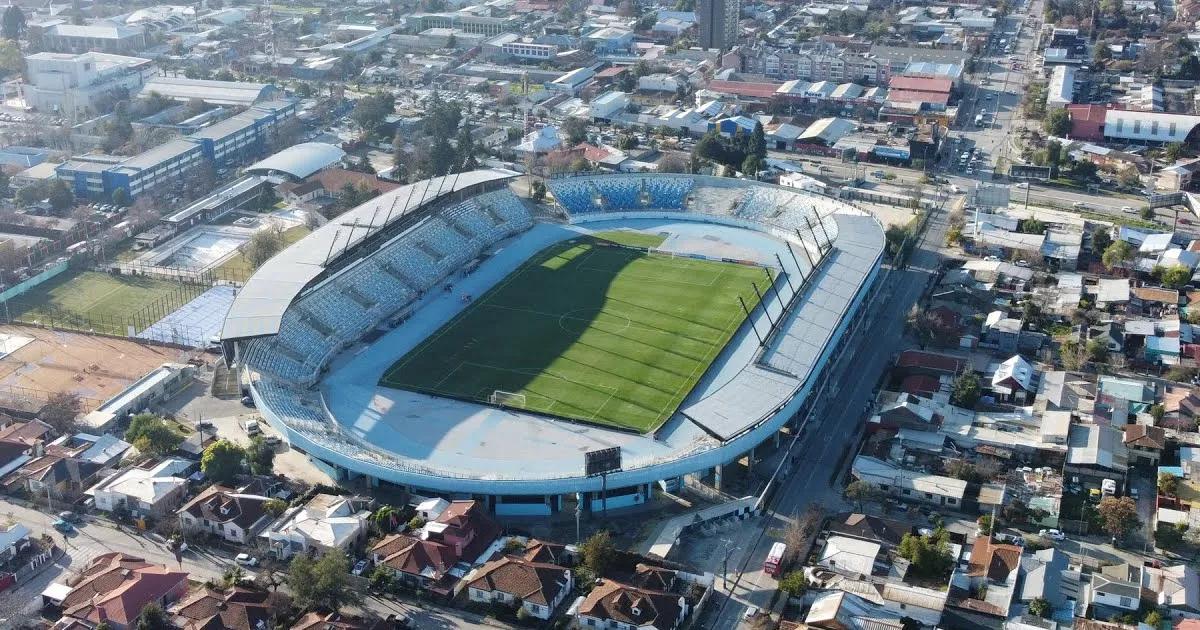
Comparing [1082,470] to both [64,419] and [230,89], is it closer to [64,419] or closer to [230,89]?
[64,419]

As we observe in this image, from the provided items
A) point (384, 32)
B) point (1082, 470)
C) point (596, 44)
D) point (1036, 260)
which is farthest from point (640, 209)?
point (384, 32)

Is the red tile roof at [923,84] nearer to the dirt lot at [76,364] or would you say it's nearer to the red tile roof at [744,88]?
the red tile roof at [744,88]

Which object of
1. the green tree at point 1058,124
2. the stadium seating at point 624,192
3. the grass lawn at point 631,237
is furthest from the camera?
the green tree at point 1058,124

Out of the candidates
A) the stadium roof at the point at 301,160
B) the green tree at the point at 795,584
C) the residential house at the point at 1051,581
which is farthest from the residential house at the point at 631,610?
the stadium roof at the point at 301,160

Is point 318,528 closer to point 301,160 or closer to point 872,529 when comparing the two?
point 872,529

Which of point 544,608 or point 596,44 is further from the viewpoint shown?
point 596,44

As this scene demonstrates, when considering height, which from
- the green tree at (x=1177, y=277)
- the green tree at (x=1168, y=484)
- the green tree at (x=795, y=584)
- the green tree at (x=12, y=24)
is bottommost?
the green tree at (x=1177, y=277)
